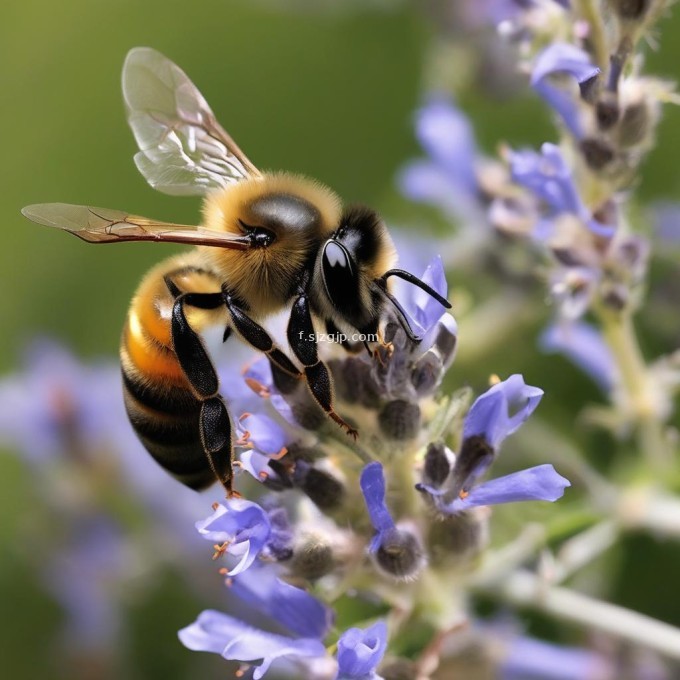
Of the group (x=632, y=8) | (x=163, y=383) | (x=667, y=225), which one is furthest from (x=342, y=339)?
(x=667, y=225)

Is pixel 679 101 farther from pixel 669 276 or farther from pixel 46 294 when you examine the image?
pixel 46 294

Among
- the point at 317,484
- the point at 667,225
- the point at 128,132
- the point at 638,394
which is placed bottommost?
the point at 317,484

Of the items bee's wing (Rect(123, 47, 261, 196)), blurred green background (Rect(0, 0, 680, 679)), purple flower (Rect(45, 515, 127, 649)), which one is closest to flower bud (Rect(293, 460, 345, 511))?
bee's wing (Rect(123, 47, 261, 196))

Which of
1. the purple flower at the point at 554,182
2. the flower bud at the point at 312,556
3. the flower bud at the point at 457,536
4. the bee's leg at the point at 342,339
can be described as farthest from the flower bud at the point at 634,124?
the flower bud at the point at 312,556

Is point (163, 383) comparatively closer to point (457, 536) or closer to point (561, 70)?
point (457, 536)

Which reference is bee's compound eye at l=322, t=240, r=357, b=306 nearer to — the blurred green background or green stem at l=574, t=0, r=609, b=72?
green stem at l=574, t=0, r=609, b=72
